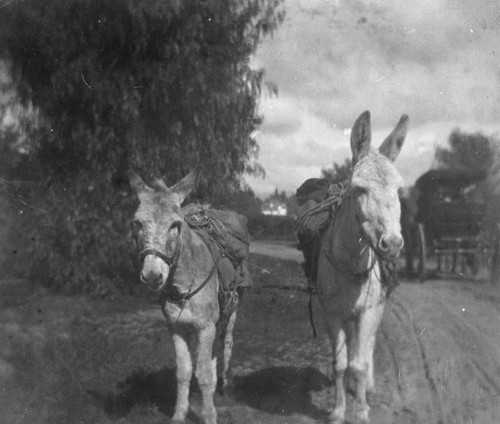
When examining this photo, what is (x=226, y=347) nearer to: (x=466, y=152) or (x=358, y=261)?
(x=358, y=261)

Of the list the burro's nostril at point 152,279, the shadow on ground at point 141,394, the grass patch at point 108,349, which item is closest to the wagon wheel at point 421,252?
the grass patch at point 108,349

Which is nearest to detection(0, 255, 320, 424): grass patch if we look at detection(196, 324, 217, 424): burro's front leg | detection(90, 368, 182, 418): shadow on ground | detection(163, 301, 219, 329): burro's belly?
detection(90, 368, 182, 418): shadow on ground

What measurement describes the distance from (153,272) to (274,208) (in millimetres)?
4009

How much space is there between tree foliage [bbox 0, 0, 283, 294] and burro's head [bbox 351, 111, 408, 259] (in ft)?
5.91

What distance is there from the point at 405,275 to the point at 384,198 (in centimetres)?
518

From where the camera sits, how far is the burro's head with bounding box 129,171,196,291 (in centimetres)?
432

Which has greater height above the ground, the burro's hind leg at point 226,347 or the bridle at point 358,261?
the bridle at point 358,261

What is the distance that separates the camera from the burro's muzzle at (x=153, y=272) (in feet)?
14.0

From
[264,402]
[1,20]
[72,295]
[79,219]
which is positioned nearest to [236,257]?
[264,402]

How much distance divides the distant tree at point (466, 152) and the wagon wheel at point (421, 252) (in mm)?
2679

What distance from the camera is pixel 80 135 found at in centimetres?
664

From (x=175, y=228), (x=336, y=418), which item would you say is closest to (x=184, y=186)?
(x=175, y=228)

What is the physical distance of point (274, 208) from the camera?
318 inches

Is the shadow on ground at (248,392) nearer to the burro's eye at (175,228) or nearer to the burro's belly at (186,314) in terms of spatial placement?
the burro's belly at (186,314)
